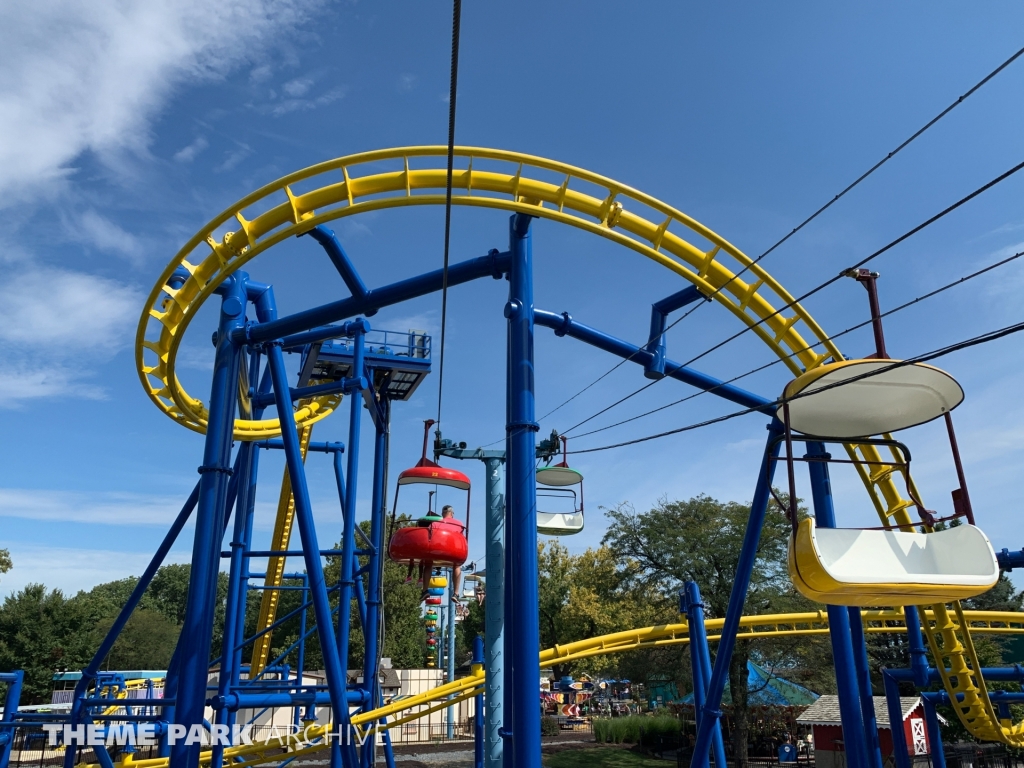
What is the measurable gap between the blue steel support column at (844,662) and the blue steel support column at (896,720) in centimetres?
233

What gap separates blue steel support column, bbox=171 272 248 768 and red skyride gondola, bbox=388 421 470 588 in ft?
13.4

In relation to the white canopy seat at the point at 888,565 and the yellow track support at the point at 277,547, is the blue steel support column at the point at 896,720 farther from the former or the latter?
the yellow track support at the point at 277,547

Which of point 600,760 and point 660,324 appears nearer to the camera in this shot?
point 660,324

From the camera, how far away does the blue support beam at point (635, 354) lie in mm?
9133

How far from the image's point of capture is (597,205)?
8.66 meters

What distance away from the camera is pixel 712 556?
84.1 ft

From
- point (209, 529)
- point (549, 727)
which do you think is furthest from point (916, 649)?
point (549, 727)

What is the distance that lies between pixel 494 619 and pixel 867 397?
6230mm

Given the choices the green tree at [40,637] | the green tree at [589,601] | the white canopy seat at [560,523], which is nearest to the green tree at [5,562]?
the green tree at [40,637]

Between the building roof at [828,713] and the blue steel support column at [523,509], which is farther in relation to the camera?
the building roof at [828,713]

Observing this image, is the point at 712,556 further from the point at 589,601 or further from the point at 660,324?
the point at 660,324

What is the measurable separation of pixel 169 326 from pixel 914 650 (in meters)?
11.5

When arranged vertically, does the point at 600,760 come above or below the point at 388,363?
below

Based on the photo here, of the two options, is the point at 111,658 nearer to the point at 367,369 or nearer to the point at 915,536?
the point at 367,369
